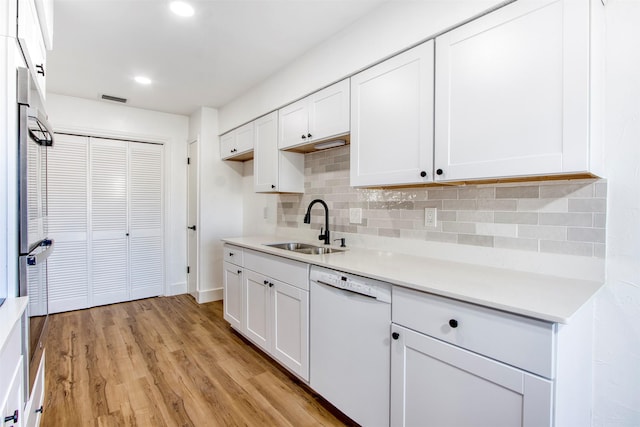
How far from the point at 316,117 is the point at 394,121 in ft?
2.51

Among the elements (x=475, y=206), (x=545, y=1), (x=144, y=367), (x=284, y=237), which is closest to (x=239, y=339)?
(x=144, y=367)

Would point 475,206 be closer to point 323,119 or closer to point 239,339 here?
point 323,119

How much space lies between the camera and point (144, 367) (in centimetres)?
241

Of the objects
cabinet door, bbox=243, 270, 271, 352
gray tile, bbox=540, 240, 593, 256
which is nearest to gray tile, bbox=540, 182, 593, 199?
gray tile, bbox=540, 240, 593, 256

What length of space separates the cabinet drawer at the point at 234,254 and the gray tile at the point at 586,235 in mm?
2282

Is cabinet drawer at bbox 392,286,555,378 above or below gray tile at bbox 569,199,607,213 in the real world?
below

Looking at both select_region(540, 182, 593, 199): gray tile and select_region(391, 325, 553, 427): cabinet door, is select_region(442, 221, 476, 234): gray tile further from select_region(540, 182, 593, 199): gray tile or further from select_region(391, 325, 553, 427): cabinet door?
select_region(391, 325, 553, 427): cabinet door

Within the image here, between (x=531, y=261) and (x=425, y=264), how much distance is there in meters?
0.49

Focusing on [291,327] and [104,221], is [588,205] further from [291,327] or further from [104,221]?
[104,221]

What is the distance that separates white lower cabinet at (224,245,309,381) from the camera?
2062mm

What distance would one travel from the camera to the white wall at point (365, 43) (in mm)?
1573

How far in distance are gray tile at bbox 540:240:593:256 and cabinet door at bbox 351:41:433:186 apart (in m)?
0.61

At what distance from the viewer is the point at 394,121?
1.82m

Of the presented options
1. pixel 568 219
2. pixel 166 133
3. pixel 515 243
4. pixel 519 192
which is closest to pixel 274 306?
pixel 515 243
